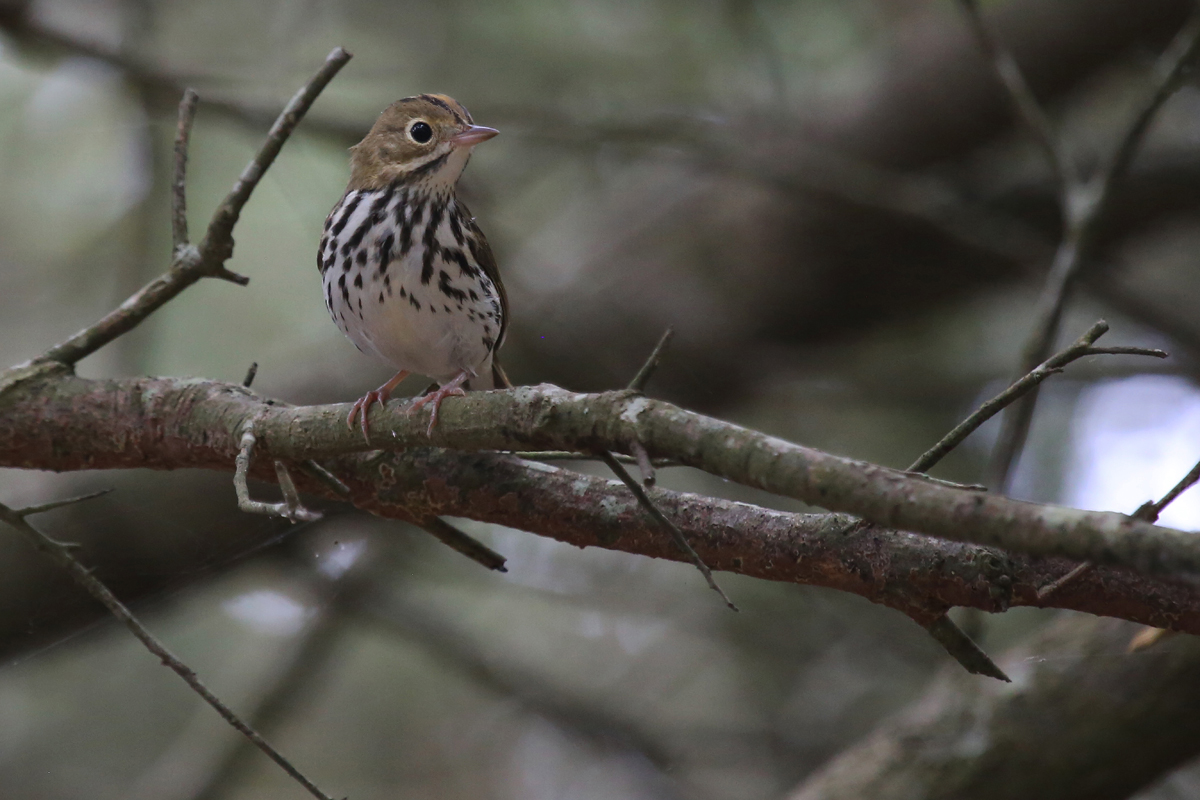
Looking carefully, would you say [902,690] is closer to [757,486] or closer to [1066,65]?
[1066,65]

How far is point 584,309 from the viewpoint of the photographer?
566cm

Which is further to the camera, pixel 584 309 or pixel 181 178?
pixel 584 309

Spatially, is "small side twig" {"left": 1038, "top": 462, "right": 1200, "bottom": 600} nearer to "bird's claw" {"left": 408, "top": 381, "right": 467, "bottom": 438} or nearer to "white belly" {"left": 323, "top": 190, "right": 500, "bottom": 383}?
"bird's claw" {"left": 408, "top": 381, "right": 467, "bottom": 438}

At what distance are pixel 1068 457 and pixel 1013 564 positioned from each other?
3865mm

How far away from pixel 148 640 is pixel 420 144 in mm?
1792

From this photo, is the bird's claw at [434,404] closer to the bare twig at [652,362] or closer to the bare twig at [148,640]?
the bare twig at [652,362]

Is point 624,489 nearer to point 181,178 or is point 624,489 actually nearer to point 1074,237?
point 181,178

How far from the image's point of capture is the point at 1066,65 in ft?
19.2

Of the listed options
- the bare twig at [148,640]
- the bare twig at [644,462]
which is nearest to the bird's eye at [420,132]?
the bare twig at [148,640]

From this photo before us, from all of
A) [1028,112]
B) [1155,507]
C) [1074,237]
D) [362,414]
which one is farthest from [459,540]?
[1028,112]

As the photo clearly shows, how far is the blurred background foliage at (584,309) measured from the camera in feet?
15.1

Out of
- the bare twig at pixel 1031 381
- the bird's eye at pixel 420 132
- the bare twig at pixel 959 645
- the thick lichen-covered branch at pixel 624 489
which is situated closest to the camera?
the thick lichen-covered branch at pixel 624 489

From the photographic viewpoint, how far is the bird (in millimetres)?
3152

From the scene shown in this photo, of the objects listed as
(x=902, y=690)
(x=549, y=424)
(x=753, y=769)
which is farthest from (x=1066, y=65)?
(x=549, y=424)
